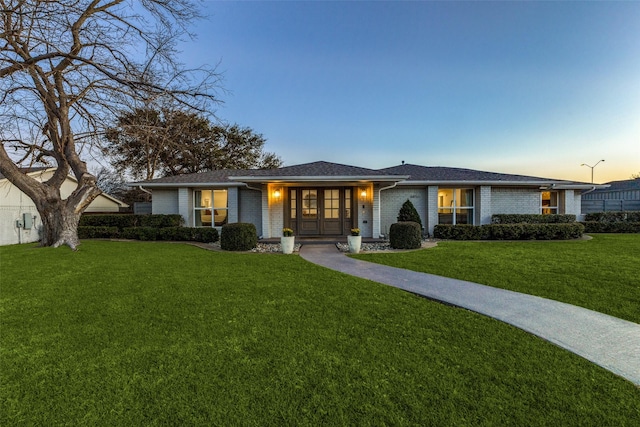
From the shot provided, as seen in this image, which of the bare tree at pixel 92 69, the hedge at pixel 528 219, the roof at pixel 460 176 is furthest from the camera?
the roof at pixel 460 176

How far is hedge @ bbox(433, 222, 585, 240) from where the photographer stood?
36.8ft

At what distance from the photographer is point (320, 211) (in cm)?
1254

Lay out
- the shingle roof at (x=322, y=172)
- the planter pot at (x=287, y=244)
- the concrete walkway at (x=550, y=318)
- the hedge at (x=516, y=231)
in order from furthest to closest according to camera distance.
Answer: the hedge at (x=516, y=231)
the shingle roof at (x=322, y=172)
the planter pot at (x=287, y=244)
the concrete walkway at (x=550, y=318)

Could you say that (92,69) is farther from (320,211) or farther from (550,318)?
(550,318)

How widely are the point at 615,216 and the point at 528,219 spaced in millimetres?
6042

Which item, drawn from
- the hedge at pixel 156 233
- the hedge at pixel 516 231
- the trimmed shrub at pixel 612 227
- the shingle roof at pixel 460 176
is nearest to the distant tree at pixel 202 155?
the hedge at pixel 156 233

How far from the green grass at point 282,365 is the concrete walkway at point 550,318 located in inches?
9.5

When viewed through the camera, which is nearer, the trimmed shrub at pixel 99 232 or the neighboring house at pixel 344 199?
the neighboring house at pixel 344 199

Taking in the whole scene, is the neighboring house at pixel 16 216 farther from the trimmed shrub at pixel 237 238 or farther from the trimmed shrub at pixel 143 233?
the trimmed shrub at pixel 237 238

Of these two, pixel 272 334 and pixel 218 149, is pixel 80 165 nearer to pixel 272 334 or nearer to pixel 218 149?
pixel 272 334

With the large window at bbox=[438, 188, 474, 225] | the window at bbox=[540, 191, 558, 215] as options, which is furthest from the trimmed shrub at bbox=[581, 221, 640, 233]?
the large window at bbox=[438, 188, 474, 225]

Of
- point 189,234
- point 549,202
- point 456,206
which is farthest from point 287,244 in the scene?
point 549,202

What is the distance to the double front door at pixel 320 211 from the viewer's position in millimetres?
12495

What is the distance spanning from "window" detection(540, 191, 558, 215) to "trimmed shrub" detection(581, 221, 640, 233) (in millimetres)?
1491
